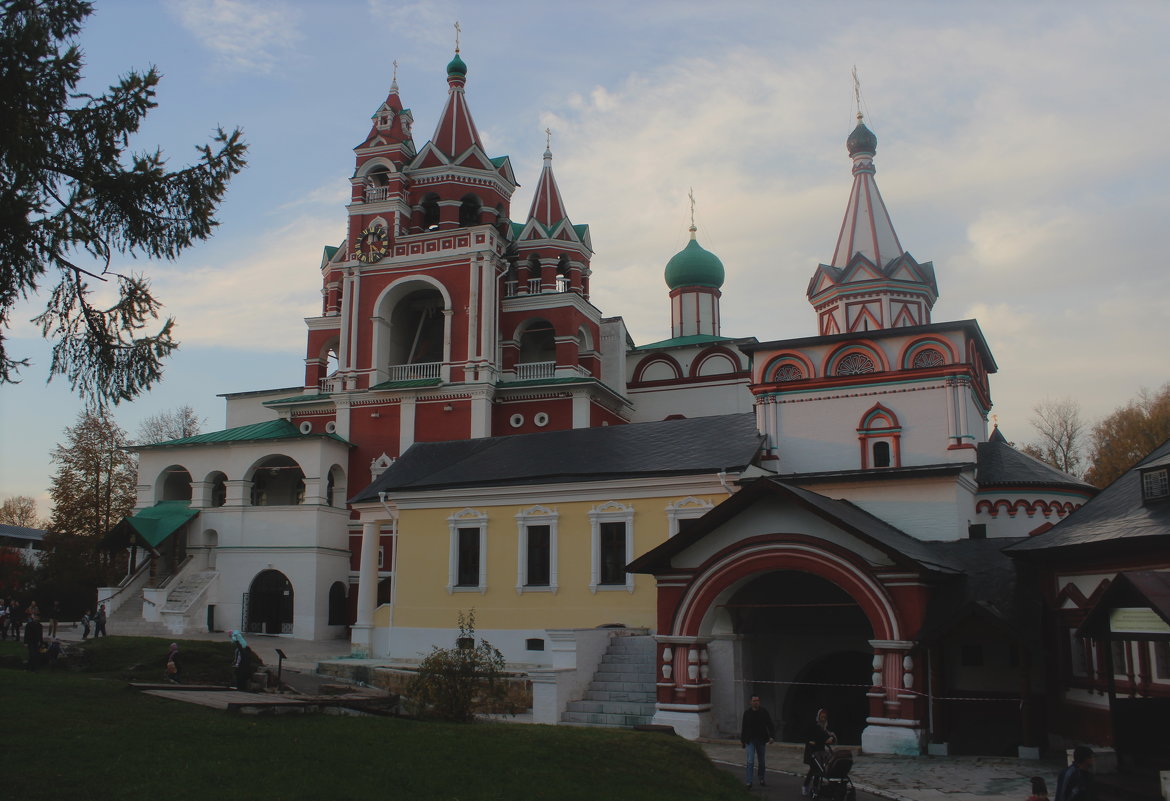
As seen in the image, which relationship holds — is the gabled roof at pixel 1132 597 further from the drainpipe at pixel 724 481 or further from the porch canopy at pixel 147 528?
the porch canopy at pixel 147 528

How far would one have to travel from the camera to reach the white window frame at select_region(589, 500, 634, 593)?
2469 cm

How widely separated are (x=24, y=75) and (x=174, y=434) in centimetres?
4936

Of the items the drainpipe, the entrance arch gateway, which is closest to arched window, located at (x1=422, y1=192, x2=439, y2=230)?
the drainpipe

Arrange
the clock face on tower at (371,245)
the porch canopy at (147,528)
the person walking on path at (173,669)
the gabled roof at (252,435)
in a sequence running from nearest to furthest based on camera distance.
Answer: the person walking on path at (173,669) → the porch canopy at (147,528) → the gabled roof at (252,435) → the clock face on tower at (371,245)

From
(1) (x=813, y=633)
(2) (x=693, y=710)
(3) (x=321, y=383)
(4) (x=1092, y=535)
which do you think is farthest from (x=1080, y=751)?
(3) (x=321, y=383)

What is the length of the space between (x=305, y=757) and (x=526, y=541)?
15304 millimetres

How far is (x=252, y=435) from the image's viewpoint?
39.6 metres

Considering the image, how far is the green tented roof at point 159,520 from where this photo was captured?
36.9 m

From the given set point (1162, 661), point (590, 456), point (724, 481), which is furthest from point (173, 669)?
point (1162, 661)

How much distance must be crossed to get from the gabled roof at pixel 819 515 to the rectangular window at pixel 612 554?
225 inches

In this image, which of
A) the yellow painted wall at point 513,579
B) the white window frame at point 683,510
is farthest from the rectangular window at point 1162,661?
the white window frame at point 683,510

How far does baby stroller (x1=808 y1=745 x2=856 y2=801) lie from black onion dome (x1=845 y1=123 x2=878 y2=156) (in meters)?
22.8

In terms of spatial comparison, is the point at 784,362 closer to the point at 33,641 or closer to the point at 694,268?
the point at 33,641

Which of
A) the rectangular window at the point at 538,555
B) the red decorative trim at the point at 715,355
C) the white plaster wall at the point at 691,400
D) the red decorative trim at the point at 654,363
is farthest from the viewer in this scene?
the red decorative trim at the point at 654,363
